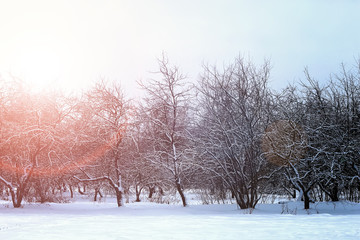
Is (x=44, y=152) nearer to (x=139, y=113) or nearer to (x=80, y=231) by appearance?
(x=139, y=113)

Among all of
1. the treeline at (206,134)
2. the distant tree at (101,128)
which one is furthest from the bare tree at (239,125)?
the distant tree at (101,128)

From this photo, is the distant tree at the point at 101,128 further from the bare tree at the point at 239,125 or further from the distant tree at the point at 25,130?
the bare tree at the point at 239,125

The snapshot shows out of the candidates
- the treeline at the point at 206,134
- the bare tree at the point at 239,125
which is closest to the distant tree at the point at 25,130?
the treeline at the point at 206,134

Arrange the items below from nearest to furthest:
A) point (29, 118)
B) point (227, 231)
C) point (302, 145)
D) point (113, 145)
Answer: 1. point (227, 231)
2. point (302, 145)
3. point (29, 118)
4. point (113, 145)

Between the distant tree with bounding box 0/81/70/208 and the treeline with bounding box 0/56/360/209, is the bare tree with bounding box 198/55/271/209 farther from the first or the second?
the distant tree with bounding box 0/81/70/208

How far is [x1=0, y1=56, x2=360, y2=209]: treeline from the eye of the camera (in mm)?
13953

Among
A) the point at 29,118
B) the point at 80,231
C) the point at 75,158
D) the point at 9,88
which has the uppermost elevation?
the point at 9,88

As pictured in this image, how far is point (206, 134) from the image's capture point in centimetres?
1470

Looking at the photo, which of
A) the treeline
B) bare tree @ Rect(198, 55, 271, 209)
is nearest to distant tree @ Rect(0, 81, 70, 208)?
the treeline

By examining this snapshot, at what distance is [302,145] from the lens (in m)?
14.0

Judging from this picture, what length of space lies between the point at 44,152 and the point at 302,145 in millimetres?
11726

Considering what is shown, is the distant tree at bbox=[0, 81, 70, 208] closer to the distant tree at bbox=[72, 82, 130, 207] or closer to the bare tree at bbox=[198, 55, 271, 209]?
the distant tree at bbox=[72, 82, 130, 207]

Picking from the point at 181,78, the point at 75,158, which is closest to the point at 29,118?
the point at 75,158

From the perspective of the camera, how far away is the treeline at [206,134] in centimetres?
1395
